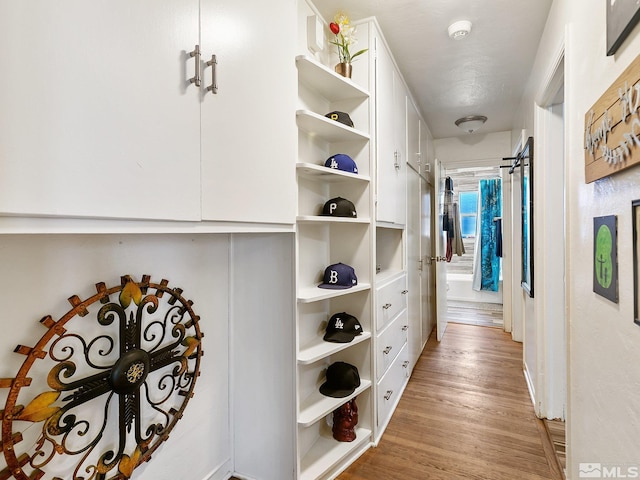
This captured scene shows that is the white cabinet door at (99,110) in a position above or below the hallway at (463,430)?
above

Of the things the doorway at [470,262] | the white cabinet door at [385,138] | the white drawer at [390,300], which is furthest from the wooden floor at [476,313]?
the white cabinet door at [385,138]

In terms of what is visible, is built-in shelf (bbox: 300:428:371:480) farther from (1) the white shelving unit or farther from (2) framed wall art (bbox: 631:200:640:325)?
(2) framed wall art (bbox: 631:200:640:325)

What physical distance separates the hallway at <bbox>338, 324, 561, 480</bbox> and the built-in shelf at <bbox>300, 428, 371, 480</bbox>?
0.09 meters

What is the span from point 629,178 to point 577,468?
1.18 m

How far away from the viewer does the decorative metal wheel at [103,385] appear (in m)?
0.91

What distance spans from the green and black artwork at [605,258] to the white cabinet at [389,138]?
3.45 ft

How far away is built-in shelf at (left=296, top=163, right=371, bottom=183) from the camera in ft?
4.76

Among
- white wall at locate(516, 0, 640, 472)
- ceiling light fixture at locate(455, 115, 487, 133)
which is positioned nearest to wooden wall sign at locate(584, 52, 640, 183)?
white wall at locate(516, 0, 640, 472)

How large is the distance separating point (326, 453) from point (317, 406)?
0.30 metres

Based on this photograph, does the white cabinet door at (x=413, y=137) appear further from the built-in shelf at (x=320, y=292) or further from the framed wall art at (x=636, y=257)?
the framed wall art at (x=636, y=257)

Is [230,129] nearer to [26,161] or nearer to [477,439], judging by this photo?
[26,161]

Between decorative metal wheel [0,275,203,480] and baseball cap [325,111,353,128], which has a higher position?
baseball cap [325,111,353,128]

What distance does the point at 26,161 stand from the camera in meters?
0.59

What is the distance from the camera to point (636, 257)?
0.78 meters
